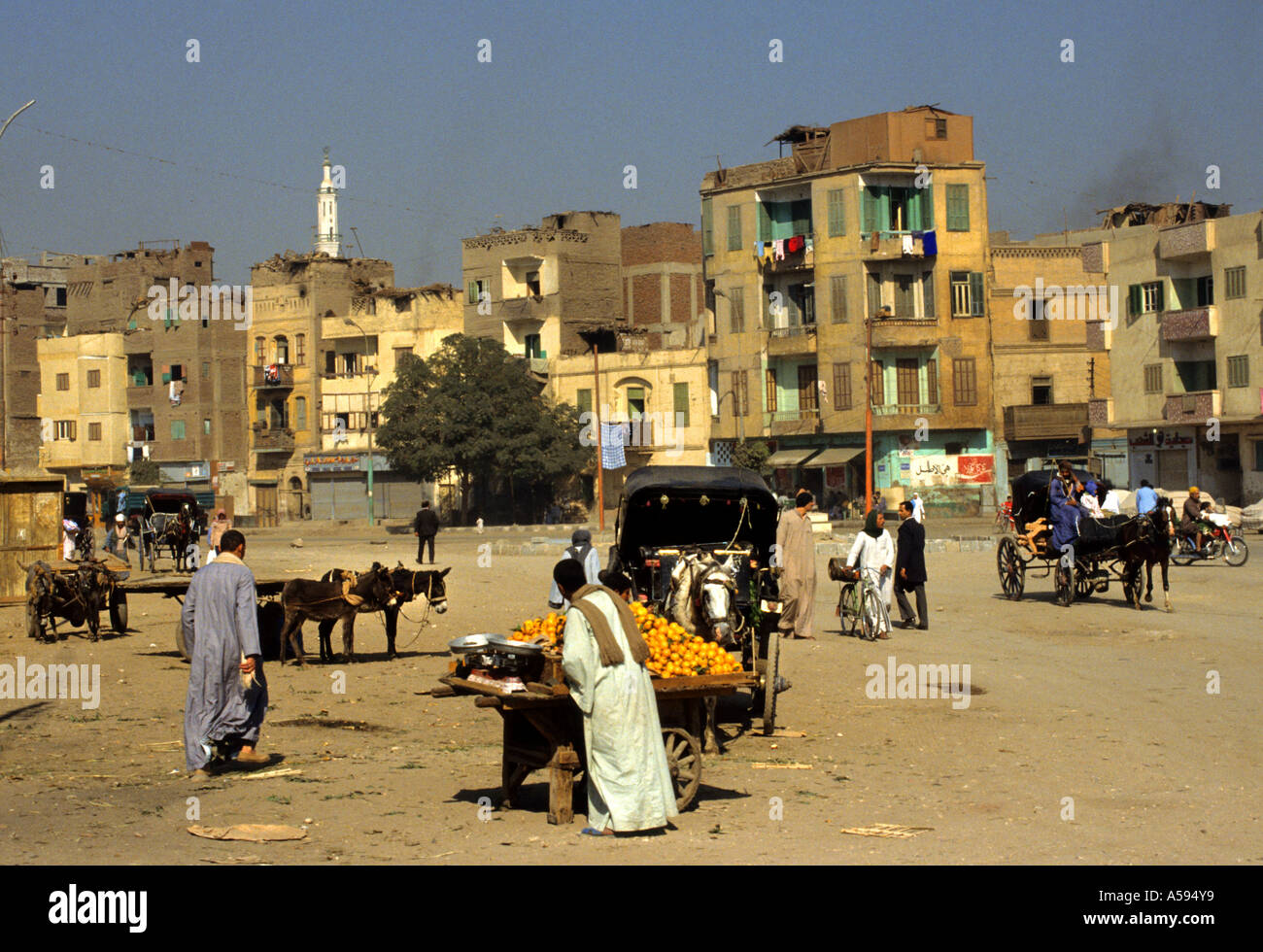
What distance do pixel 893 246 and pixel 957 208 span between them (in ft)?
11.9

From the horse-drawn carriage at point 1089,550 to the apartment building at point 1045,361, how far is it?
37791mm

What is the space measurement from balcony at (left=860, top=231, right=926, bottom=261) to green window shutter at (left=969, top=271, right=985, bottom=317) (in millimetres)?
2700

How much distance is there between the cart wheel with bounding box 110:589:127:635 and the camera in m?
21.5

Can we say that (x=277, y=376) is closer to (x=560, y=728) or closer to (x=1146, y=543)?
(x=1146, y=543)

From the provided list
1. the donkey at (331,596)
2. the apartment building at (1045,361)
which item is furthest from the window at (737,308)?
the donkey at (331,596)

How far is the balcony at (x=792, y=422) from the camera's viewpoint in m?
64.2

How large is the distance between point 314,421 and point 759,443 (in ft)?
95.6

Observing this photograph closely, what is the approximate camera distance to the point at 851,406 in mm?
62750

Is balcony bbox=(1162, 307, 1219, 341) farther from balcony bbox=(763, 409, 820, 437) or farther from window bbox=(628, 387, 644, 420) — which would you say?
window bbox=(628, 387, 644, 420)

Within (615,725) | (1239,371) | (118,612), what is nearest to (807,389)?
(1239,371)

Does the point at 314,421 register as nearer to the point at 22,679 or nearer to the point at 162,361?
the point at 162,361

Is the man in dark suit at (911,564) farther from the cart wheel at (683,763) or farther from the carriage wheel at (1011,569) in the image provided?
the cart wheel at (683,763)

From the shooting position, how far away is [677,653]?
9523 millimetres
